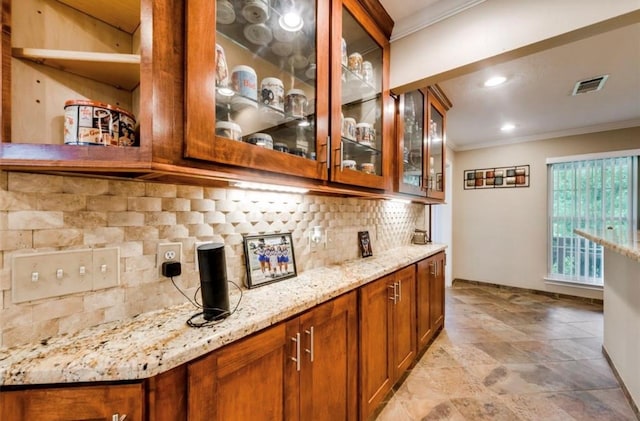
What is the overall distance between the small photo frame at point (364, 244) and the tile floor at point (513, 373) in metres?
1.01

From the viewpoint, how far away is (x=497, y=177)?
14.1 feet

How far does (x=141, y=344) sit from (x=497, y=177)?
16.4 feet

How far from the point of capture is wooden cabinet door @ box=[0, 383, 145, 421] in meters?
0.60

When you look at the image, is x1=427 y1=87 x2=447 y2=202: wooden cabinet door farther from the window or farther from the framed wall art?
the window

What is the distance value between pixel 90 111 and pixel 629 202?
5.32 meters

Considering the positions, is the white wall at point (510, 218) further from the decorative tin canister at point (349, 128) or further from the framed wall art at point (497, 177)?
the decorative tin canister at point (349, 128)

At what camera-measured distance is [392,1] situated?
5.05 feet

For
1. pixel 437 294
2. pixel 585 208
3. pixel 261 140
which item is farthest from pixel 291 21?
pixel 585 208

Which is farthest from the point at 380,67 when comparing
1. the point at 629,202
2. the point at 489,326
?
the point at 629,202

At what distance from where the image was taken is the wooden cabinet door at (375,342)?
1.42 m

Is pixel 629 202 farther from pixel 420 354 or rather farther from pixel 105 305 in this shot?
pixel 105 305

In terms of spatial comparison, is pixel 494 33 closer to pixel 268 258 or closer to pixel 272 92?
pixel 272 92

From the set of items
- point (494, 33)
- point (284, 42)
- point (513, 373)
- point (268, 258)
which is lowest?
point (513, 373)

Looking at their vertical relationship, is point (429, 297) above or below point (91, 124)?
below
